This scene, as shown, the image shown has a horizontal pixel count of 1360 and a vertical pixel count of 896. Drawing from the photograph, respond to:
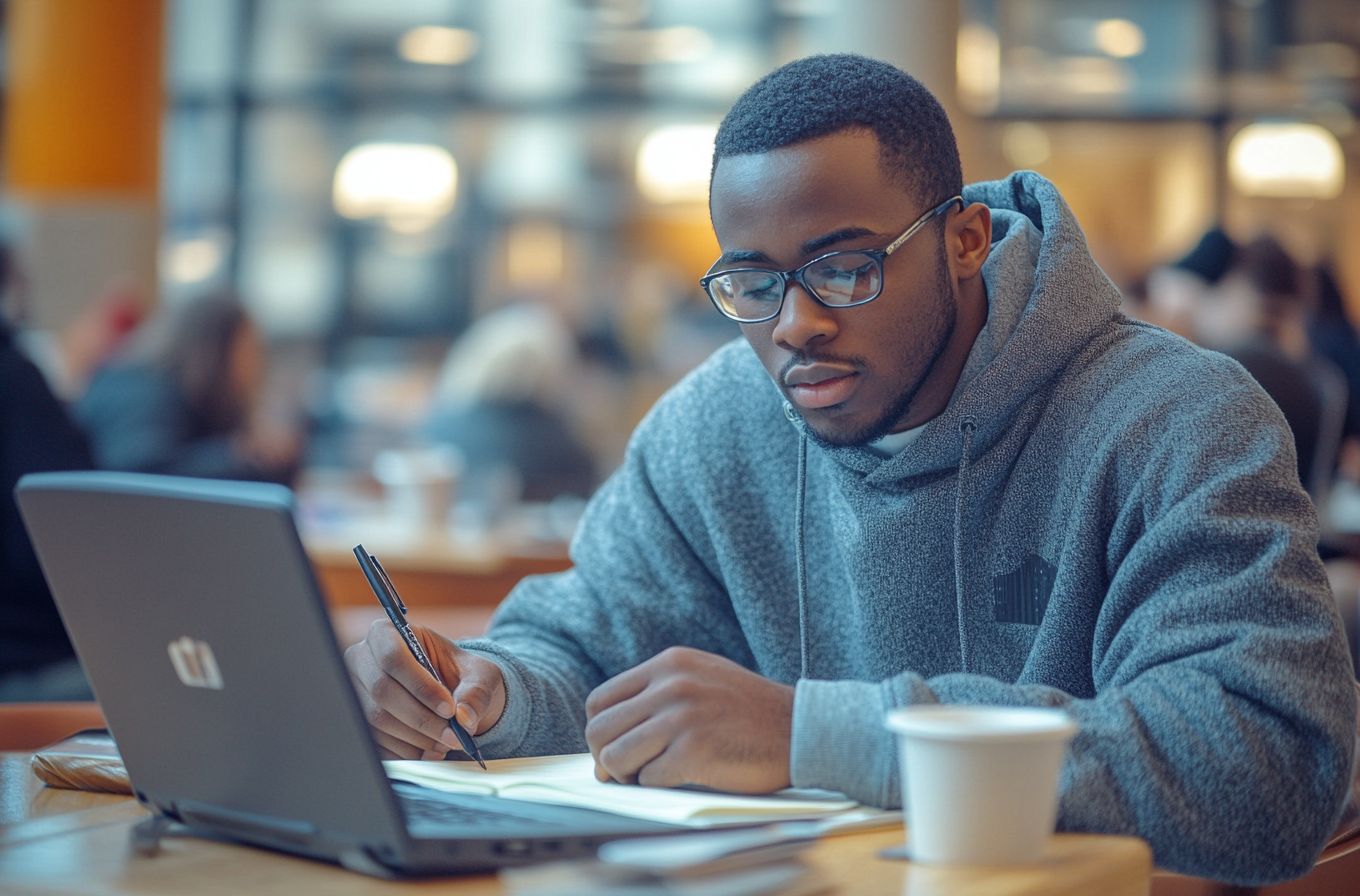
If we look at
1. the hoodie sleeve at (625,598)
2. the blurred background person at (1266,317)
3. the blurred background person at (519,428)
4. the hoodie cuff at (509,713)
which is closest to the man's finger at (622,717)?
the hoodie cuff at (509,713)

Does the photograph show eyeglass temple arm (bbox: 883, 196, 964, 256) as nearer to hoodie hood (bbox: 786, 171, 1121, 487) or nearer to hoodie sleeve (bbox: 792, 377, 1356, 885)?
hoodie hood (bbox: 786, 171, 1121, 487)

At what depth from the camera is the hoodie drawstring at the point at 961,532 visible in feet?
4.09

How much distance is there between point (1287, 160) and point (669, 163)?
303cm

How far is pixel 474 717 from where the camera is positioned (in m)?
1.15

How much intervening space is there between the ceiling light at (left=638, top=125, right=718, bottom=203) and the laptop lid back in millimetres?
6849

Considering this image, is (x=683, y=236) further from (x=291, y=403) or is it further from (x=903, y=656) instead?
(x=903, y=656)

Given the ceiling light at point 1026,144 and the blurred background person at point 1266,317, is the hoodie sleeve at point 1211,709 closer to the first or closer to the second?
the blurred background person at point 1266,317

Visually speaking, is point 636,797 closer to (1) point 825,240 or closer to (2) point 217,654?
(2) point 217,654

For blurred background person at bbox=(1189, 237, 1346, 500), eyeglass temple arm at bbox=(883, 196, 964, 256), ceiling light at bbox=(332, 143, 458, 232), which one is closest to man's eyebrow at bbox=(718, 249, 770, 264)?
eyeglass temple arm at bbox=(883, 196, 964, 256)

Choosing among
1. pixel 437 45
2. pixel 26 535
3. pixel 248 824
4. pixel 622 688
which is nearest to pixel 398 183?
pixel 437 45

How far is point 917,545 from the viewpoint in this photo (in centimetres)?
129

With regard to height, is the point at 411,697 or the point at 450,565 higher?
the point at 411,697

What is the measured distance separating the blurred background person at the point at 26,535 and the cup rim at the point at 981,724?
223 cm

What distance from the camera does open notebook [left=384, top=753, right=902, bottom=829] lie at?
0.91 m
